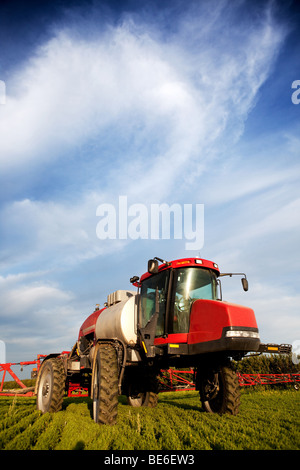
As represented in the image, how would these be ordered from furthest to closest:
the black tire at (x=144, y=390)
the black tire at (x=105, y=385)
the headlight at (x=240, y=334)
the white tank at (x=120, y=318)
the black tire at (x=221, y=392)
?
1. the black tire at (x=144, y=390)
2. the white tank at (x=120, y=318)
3. the black tire at (x=221, y=392)
4. the black tire at (x=105, y=385)
5. the headlight at (x=240, y=334)

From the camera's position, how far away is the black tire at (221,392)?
685 cm

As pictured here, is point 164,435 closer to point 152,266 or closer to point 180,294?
point 180,294

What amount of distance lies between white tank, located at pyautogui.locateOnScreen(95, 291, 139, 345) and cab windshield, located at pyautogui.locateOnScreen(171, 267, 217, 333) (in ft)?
4.94

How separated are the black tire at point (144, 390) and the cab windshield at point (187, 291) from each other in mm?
3002

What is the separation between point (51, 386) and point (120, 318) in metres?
2.82

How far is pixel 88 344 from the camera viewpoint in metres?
10.4

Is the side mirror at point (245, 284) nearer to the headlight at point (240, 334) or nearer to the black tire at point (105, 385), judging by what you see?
the headlight at point (240, 334)

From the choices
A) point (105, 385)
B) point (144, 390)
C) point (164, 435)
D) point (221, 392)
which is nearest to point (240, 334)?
point (221, 392)

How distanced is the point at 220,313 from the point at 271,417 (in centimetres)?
269

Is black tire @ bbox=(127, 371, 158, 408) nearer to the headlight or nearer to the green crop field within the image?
the green crop field

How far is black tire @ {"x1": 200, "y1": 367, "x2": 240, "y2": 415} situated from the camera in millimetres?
6852

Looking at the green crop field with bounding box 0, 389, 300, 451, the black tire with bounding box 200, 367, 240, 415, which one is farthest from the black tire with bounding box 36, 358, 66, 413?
the black tire with bounding box 200, 367, 240, 415

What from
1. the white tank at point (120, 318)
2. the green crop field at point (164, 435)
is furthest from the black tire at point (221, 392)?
the white tank at point (120, 318)
